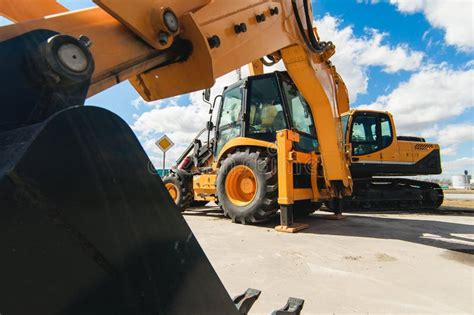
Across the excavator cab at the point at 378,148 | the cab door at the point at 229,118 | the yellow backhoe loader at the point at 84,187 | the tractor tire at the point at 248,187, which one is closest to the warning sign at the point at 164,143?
the cab door at the point at 229,118

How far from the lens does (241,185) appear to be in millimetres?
4633

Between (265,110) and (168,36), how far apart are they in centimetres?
369

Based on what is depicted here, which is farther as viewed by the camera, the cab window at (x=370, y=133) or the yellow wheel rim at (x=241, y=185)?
the cab window at (x=370, y=133)

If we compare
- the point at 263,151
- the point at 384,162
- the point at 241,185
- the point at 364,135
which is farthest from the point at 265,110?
the point at 384,162

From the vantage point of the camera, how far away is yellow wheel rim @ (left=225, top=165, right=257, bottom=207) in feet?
14.7

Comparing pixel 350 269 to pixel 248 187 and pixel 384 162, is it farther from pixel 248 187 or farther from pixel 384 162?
pixel 384 162

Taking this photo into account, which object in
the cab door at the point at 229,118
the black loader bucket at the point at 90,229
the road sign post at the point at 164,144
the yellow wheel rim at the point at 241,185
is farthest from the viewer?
the road sign post at the point at 164,144

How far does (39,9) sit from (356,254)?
9.46 feet

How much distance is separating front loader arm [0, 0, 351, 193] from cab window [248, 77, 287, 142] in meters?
1.83

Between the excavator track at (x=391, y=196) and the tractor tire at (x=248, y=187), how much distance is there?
439 cm

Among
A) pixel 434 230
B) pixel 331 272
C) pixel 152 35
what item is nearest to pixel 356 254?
pixel 331 272

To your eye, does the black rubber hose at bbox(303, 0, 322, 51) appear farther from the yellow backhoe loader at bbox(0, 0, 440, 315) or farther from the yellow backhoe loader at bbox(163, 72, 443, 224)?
the yellow backhoe loader at bbox(0, 0, 440, 315)

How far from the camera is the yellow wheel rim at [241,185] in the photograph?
4477 mm

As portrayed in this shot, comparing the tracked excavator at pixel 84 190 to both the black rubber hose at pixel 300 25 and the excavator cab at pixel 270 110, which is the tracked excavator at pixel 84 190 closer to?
the black rubber hose at pixel 300 25
